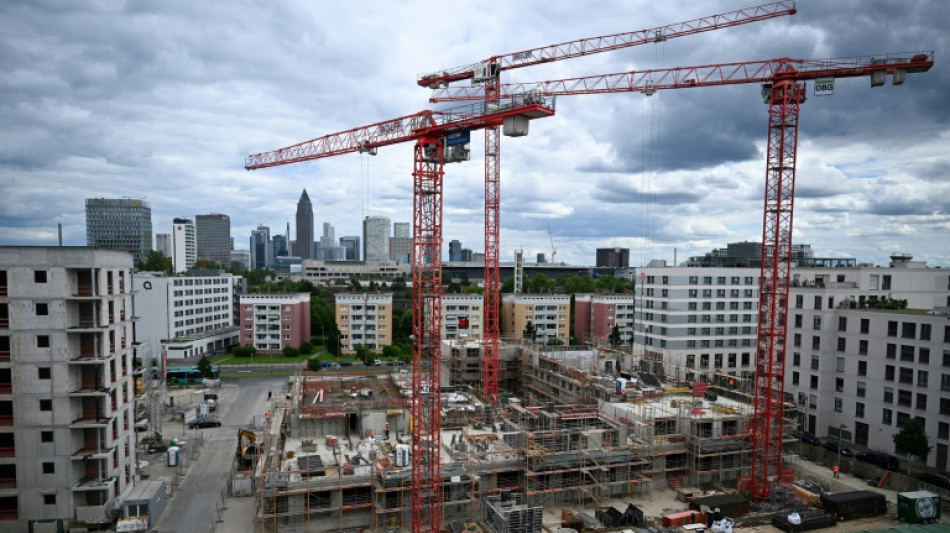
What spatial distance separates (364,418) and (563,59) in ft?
105

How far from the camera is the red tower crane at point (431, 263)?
23.4 meters

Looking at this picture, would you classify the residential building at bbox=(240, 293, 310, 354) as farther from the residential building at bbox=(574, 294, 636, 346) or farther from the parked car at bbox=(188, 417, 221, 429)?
the residential building at bbox=(574, 294, 636, 346)

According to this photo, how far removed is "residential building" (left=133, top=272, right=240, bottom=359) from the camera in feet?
212

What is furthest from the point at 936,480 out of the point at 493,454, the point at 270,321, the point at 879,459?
the point at 270,321

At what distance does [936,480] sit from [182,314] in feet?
237

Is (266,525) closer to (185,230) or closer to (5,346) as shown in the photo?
(5,346)

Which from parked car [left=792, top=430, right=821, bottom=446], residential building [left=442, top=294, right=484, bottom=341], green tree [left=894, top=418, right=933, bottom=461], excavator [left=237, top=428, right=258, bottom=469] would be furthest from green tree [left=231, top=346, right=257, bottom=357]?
green tree [left=894, top=418, right=933, bottom=461]

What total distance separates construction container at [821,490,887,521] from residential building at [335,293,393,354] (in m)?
51.0

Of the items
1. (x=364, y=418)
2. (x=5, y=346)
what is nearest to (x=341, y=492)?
(x=364, y=418)

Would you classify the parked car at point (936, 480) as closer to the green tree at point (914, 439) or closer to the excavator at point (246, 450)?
the green tree at point (914, 439)

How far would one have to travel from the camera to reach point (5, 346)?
77.6ft

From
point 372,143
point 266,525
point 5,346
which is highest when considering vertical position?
point 372,143

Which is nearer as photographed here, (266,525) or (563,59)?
(266,525)

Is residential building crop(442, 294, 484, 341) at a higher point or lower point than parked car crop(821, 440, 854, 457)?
higher
